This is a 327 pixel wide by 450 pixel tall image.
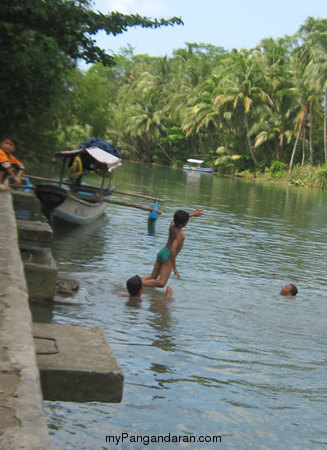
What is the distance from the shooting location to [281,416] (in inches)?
216

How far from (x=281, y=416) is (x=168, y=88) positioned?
2873 inches

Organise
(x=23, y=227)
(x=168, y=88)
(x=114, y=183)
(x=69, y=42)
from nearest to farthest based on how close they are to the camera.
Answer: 1. (x=23, y=227)
2. (x=69, y=42)
3. (x=114, y=183)
4. (x=168, y=88)

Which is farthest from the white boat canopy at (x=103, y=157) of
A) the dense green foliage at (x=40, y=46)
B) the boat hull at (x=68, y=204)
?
the dense green foliage at (x=40, y=46)

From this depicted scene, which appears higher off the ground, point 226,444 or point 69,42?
point 69,42

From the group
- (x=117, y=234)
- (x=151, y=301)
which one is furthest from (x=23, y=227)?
(x=117, y=234)

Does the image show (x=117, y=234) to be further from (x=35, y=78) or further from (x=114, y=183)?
(x=114, y=183)

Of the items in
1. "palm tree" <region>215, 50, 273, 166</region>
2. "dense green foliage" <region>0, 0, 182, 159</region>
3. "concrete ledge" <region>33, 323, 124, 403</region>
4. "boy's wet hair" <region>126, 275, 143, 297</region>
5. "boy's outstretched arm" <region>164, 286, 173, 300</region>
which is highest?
"palm tree" <region>215, 50, 273, 166</region>

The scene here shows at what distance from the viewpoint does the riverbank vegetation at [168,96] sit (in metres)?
14.0

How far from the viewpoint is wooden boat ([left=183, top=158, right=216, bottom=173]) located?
6650cm

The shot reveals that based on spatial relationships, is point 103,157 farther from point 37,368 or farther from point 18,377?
point 18,377

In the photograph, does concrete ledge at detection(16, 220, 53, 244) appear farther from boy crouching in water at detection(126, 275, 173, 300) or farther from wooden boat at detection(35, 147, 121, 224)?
wooden boat at detection(35, 147, 121, 224)

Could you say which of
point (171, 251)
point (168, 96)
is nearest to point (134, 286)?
point (171, 251)

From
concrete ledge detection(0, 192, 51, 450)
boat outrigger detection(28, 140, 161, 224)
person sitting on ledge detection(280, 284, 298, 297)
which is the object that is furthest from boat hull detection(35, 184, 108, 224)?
concrete ledge detection(0, 192, 51, 450)

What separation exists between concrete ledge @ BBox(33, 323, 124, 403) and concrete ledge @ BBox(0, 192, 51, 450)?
0.90 feet
